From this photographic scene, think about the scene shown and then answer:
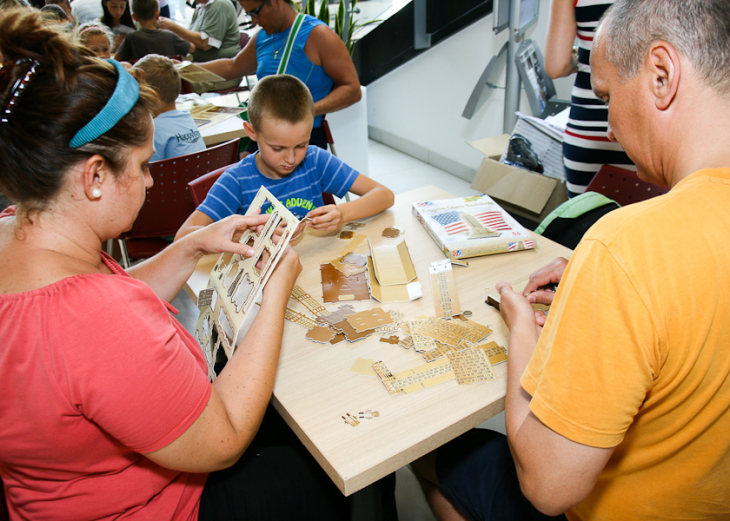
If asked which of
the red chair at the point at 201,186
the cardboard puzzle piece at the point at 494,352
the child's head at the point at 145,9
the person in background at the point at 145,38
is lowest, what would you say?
the cardboard puzzle piece at the point at 494,352

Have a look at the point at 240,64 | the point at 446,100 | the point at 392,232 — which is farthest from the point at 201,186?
the point at 446,100

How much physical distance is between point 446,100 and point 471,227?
3301 millimetres

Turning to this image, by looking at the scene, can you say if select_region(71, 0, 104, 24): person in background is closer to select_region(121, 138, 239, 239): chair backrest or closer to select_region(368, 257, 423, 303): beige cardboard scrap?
select_region(121, 138, 239, 239): chair backrest

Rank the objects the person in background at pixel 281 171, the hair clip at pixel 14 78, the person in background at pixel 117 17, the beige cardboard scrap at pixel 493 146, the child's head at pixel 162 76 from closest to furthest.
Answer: the hair clip at pixel 14 78 < the person in background at pixel 281 171 < the child's head at pixel 162 76 < the beige cardboard scrap at pixel 493 146 < the person in background at pixel 117 17

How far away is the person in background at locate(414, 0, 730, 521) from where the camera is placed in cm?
65

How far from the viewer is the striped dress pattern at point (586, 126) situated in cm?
199

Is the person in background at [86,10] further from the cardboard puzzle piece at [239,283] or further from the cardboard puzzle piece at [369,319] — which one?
the cardboard puzzle piece at [369,319]

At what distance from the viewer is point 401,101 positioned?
5.24m

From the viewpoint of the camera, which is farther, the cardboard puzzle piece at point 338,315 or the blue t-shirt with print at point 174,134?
the blue t-shirt with print at point 174,134

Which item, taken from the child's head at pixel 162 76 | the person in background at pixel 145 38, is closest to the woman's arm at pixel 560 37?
the child's head at pixel 162 76

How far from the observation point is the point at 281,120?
177 cm

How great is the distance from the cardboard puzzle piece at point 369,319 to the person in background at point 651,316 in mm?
451

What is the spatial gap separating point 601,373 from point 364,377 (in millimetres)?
521

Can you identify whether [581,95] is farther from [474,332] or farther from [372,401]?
[372,401]
